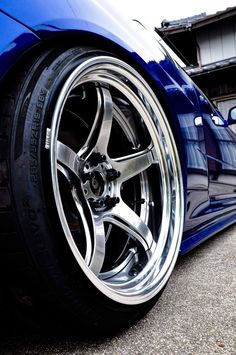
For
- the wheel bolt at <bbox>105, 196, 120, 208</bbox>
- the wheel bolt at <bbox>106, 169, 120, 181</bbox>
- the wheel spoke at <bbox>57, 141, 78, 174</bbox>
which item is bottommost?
the wheel bolt at <bbox>105, 196, 120, 208</bbox>

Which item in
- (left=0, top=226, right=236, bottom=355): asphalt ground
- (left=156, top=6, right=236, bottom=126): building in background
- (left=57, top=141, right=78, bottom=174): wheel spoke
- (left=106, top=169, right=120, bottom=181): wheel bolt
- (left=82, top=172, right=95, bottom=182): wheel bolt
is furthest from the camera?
(left=156, top=6, right=236, bottom=126): building in background

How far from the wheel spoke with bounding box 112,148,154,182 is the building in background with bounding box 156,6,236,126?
8294 mm

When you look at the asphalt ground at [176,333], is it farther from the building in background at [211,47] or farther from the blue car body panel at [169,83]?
the building in background at [211,47]

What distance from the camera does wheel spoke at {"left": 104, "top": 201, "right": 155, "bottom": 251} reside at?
4.32 feet

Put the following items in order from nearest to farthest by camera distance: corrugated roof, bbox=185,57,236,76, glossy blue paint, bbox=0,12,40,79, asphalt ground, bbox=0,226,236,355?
glossy blue paint, bbox=0,12,40,79 → asphalt ground, bbox=0,226,236,355 → corrugated roof, bbox=185,57,236,76

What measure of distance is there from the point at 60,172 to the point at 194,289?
0.72 meters

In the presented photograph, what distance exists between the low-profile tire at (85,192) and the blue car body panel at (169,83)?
65mm

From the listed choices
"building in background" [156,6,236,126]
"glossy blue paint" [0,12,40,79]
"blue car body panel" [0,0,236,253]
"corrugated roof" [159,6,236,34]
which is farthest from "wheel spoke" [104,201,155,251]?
"corrugated roof" [159,6,236,34]

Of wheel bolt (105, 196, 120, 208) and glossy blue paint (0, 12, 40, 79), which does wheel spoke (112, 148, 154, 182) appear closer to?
A: wheel bolt (105, 196, 120, 208)

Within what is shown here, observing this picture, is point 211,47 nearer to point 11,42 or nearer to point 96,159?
point 96,159

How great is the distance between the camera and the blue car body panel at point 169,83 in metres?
0.87

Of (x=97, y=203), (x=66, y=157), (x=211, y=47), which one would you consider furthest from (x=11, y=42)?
(x=211, y=47)

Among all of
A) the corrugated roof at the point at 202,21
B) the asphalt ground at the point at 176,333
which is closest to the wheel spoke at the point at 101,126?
the asphalt ground at the point at 176,333

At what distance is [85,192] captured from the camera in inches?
47.3
